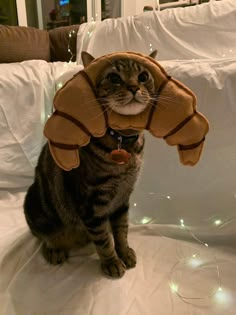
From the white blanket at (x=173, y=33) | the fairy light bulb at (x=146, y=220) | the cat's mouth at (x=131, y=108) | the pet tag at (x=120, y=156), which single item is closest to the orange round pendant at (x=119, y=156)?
the pet tag at (x=120, y=156)

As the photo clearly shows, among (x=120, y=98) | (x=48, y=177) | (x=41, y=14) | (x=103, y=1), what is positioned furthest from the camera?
(x=103, y=1)

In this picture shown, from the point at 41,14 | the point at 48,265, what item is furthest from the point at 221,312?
the point at 41,14

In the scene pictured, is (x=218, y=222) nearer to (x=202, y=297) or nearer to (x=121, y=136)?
(x=202, y=297)

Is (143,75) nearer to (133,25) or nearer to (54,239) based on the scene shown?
(54,239)

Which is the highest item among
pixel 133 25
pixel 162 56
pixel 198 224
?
pixel 133 25

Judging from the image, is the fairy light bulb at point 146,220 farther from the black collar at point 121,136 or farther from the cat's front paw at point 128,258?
the black collar at point 121,136

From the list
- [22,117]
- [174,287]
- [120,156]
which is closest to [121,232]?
[174,287]

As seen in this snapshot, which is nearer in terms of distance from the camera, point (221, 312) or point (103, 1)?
point (221, 312)
